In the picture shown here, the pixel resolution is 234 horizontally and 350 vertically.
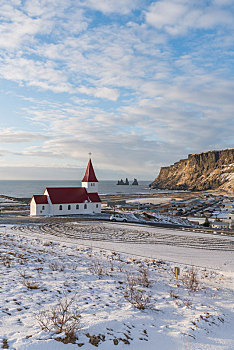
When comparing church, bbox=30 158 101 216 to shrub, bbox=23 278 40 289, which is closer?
shrub, bbox=23 278 40 289

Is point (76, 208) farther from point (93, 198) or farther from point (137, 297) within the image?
point (137, 297)

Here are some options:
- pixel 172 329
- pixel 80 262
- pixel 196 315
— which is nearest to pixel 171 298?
pixel 196 315

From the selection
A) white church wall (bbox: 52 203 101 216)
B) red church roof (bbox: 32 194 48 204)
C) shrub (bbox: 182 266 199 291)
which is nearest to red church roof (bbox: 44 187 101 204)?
white church wall (bbox: 52 203 101 216)

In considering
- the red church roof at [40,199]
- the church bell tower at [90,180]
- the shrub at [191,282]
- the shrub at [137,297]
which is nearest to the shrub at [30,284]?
the shrub at [137,297]

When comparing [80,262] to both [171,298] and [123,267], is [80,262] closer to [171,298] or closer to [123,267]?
[123,267]

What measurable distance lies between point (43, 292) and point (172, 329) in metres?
4.23

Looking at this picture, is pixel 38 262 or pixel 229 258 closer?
pixel 38 262

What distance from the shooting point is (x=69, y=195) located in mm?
44000

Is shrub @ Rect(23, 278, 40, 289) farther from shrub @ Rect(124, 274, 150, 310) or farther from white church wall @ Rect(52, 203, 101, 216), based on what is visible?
white church wall @ Rect(52, 203, 101, 216)

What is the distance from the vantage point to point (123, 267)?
1281 cm

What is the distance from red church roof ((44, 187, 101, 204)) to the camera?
42500 mm

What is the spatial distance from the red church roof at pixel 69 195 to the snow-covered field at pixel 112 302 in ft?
91.6

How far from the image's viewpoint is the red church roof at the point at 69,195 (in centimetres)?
4250

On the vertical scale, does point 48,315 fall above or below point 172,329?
above
